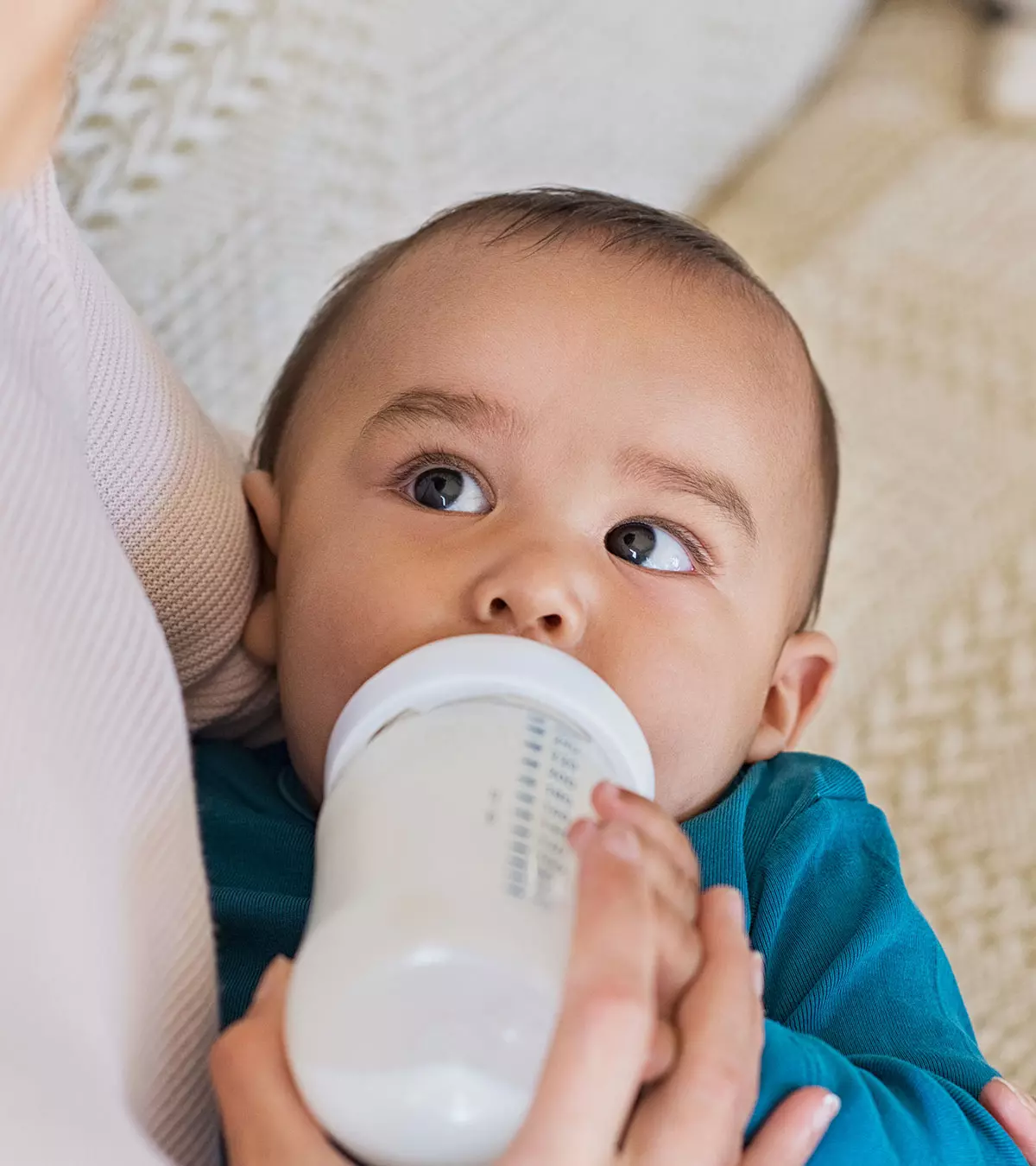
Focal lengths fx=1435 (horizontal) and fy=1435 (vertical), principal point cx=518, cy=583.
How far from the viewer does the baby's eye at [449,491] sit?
2.58ft

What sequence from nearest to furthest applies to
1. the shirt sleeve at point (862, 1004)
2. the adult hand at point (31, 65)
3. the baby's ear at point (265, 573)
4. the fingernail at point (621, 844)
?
the adult hand at point (31, 65) < the fingernail at point (621, 844) < the shirt sleeve at point (862, 1004) < the baby's ear at point (265, 573)

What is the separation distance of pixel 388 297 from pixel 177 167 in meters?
0.33

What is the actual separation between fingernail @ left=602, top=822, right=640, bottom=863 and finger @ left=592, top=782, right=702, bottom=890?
14mm

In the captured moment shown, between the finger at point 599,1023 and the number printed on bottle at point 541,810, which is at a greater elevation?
the number printed on bottle at point 541,810

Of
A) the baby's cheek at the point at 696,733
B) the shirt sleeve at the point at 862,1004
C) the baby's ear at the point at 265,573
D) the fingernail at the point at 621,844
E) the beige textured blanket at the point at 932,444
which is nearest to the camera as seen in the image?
the fingernail at the point at 621,844

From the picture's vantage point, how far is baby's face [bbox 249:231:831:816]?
0.74 m

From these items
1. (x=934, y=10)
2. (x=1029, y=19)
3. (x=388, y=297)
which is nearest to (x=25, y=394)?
(x=388, y=297)

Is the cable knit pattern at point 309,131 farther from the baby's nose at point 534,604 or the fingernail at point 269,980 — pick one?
the fingernail at point 269,980

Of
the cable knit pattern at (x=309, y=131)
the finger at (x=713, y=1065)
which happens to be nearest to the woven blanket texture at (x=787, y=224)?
the cable knit pattern at (x=309, y=131)

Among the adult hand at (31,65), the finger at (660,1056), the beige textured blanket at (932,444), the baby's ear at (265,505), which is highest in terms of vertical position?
the adult hand at (31,65)

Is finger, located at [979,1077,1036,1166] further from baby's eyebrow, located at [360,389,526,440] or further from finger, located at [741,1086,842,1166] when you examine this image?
baby's eyebrow, located at [360,389,526,440]

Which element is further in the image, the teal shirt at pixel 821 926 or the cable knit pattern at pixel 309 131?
the cable knit pattern at pixel 309 131

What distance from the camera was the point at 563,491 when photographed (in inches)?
30.2

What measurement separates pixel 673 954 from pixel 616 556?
28 centimetres
